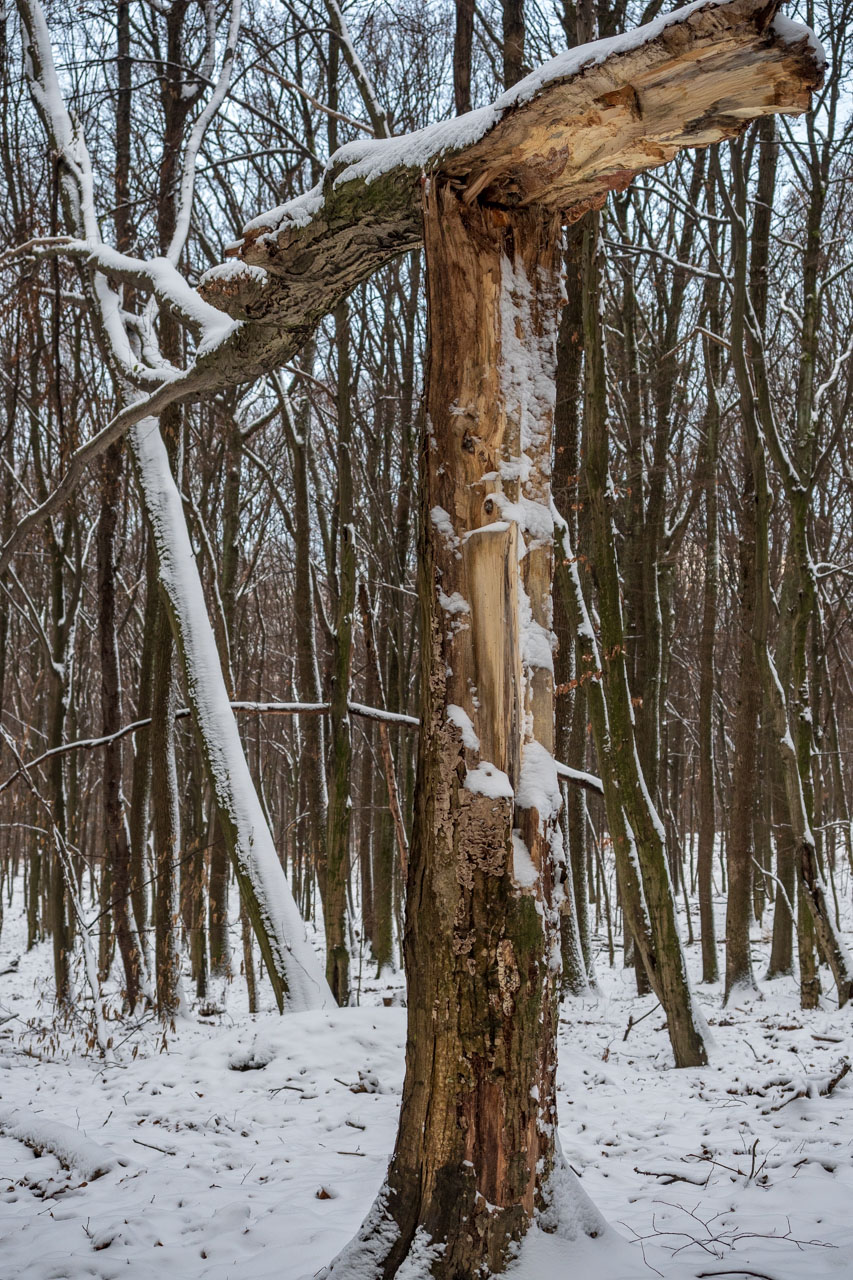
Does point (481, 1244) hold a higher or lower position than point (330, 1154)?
higher

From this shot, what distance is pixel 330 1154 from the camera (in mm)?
3607

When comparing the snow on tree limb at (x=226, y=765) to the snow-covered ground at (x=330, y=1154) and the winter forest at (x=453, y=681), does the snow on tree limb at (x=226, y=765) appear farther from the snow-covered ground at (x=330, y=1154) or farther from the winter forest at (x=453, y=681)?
the snow-covered ground at (x=330, y=1154)

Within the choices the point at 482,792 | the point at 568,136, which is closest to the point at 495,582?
the point at 482,792

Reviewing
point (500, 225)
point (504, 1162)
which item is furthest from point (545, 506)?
point (504, 1162)

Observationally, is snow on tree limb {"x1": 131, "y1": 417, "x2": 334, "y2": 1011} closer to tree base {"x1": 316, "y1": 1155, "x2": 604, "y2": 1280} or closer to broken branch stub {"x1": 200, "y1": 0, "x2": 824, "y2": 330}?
broken branch stub {"x1": 200, "y1": 0, "x2": 824, "y2": 330}

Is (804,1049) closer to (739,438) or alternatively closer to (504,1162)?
(504,1162)

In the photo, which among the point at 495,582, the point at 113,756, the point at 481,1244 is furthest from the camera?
the point at 113,756

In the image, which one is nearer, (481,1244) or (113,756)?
(481,1244)

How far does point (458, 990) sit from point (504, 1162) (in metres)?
0.44

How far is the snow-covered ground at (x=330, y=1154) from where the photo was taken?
8.29 feet

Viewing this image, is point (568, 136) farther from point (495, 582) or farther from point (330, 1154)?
point (330, 1154)

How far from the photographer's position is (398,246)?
8.86 ft

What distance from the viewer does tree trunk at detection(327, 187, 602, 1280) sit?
2111 mm

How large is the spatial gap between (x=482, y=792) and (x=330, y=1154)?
7.82 feet
